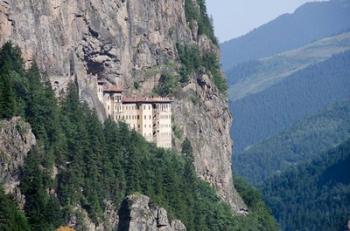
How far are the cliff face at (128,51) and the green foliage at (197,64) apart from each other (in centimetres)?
73

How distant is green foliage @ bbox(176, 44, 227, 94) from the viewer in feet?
389

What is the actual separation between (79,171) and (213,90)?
37981 mm

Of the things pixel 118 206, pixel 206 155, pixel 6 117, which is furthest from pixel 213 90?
pixel 6 117

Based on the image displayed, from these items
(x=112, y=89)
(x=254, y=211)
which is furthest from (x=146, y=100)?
(x=254, y=211)

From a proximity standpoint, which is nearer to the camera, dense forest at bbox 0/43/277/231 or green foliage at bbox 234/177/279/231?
dense forest at bbox 0/43/277/231

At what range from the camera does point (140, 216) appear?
Answer: 8844 cm

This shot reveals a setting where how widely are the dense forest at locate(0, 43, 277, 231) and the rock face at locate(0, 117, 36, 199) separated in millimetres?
498

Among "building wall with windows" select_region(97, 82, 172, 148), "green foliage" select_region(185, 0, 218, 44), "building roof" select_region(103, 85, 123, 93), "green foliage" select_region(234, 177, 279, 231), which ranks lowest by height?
"green foliage" select_region(234, 177, 279, 231)

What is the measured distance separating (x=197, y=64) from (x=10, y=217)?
161ft

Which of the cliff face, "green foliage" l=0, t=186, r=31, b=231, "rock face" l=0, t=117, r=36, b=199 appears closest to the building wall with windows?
the cliff face

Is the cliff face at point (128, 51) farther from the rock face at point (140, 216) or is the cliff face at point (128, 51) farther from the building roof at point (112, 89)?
the rock face at point (140, 216)

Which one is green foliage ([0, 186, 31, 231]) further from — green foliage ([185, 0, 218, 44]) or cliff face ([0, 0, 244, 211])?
green foliage ([185, 0, 218, 44])

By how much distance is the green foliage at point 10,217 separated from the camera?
74062 mm

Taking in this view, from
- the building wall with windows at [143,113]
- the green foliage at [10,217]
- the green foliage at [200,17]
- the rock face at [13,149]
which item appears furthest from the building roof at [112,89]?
the green foliage at [10,217]
